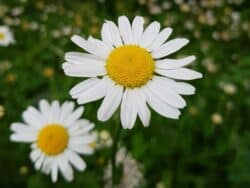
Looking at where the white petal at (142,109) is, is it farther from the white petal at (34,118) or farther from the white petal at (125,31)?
the white petal at (34,118)

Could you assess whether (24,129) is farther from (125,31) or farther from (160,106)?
(160,106)

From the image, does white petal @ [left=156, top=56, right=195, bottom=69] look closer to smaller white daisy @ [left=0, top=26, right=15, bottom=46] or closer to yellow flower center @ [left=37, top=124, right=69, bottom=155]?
yellow flower center @ [left=37, top=124, right=69, bottom=155]

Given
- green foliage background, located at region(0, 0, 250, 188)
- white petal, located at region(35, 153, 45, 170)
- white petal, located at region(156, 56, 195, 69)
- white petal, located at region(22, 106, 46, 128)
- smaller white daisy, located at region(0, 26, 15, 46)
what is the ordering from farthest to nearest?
smaller white daisy, located at region(0, 26, 15, 46)
green foliage background, located at region(0, 0, 250, 188)
white petal, located at region(22, 106, 46, 128)
white petal, located at region(35, 153, 45, 170)
white petal, located at region(156, 56, 195, 69)

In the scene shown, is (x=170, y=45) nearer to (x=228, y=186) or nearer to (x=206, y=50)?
(x=228, y=186)

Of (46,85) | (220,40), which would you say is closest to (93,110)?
(46,85)

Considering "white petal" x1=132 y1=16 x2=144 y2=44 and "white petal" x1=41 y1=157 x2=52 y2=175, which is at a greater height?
"white petal" x1=132 y1=16 x2=144 y2=44

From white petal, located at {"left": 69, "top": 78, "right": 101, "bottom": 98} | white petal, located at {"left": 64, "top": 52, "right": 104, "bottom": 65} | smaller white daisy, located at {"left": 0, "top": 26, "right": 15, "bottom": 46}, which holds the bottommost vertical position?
white petal, located at {"left": 69, "top": 78, "right": 101, "bottom": 98}

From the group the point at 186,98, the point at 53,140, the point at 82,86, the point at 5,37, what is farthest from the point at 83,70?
the point at 5,37

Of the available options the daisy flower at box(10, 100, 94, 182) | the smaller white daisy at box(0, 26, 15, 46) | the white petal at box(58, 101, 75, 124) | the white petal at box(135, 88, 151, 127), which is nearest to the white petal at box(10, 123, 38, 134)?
the daisy flower at box(10, 100, 94, 182)
